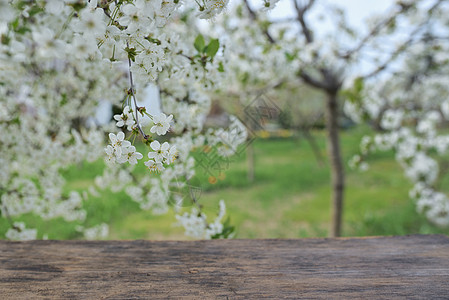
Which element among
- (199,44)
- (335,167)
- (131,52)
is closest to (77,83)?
(199,44)

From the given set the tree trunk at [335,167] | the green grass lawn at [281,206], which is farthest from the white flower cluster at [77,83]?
the tree trunk at [335,167]

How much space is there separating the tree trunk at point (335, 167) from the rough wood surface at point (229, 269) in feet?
7.54

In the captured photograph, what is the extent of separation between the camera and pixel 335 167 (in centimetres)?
369

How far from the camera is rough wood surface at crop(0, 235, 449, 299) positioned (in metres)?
0.97

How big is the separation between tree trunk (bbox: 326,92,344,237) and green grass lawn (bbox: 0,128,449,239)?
57cm

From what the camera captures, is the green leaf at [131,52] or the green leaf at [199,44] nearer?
the green leaf at [131,52]

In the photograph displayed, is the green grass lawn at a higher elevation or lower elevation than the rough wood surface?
higher

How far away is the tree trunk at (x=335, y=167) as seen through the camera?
11.8 feet

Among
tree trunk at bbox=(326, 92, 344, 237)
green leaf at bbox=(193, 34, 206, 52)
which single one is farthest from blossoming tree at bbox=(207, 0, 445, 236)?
green leaf at bbox=(193, 34, 206, 52)

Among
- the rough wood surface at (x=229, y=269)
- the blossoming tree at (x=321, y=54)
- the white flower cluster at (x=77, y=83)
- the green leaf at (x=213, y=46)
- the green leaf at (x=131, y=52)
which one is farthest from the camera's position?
the blossoming tree at (x=321, y=54)

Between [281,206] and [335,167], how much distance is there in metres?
1.94

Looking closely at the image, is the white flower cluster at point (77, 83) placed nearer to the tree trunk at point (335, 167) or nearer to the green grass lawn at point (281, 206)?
the green grass lawn at point (281, 206)

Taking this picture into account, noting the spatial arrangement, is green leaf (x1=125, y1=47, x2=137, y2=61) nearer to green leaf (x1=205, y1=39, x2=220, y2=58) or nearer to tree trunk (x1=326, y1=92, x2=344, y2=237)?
green leaf (x1=205, y1=39, x2=220, y2=58)

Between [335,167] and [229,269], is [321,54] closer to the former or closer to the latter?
[335,167]
